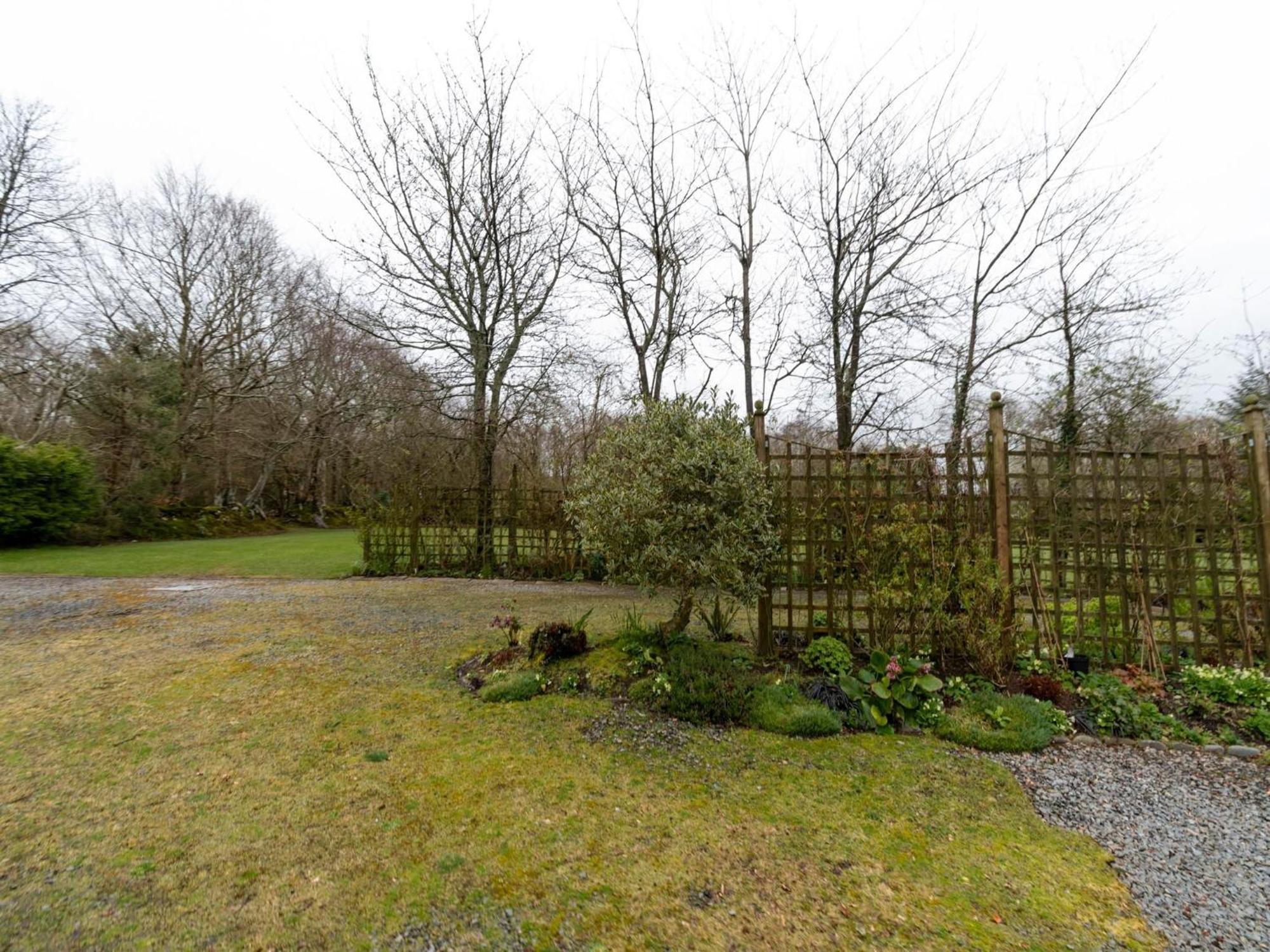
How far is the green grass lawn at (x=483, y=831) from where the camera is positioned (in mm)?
1825

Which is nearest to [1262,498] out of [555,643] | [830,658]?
[830,658]

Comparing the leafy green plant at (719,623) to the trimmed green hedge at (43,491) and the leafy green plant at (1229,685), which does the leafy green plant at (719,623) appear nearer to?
the leafy green plant at (1229,685)

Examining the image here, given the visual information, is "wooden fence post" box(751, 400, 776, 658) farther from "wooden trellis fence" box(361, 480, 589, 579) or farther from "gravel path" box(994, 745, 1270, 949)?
"wooden trellis fence" box(361, 480, 589, 579)

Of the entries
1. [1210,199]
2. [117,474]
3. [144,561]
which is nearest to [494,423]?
[144,561]

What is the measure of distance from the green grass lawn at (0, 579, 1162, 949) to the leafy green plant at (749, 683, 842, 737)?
9 cm

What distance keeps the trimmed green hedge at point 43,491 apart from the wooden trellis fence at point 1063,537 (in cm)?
1657

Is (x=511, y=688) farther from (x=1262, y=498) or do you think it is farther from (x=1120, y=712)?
(x=1262, y=498)

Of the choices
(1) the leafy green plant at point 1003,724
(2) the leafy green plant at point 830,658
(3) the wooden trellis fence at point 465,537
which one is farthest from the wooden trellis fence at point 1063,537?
(3) the wooden trellis fence at point 465,537

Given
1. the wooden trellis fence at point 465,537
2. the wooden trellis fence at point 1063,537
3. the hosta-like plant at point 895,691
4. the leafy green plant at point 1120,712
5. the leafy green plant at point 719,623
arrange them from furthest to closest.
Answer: the wooden trellis fence at point 465,537 < the leafy green plant at point 719,623 < the wooden trellis fence at point 1063,537 < the hosta-like plant at point 895,691 < the leafy green plant at point 1120,712

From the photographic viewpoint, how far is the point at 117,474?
1510 centimetres

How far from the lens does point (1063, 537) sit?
4.21 metres

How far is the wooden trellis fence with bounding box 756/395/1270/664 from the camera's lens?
401 cm

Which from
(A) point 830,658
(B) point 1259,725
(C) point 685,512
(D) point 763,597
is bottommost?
(B) point 1259,725

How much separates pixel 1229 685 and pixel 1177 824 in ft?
6.08
